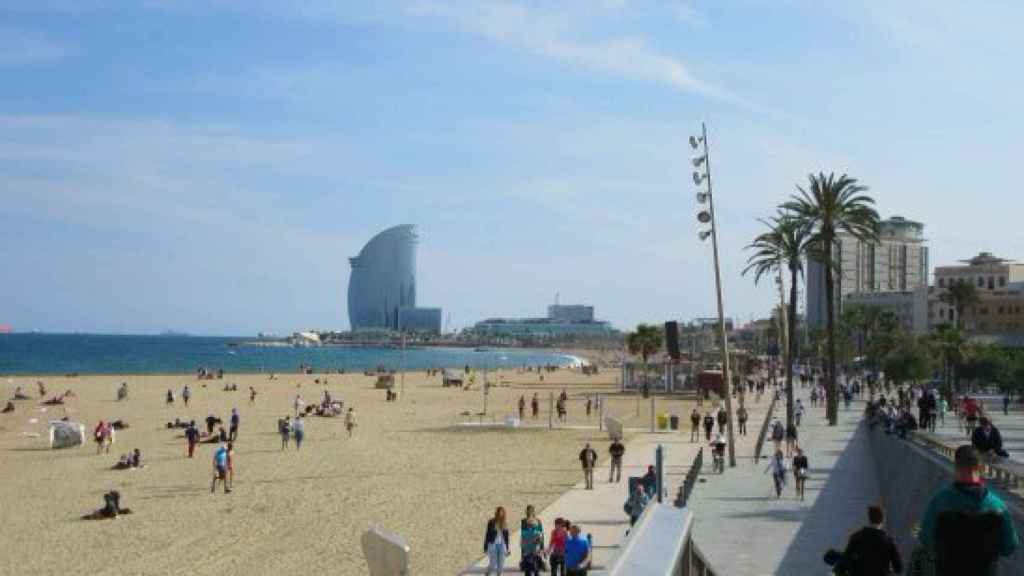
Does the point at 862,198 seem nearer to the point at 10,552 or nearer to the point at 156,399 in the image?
the point at 10,552

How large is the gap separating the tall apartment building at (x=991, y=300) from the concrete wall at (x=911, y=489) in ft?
260

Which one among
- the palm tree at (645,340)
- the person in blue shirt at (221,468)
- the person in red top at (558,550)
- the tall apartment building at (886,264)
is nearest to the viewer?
the person in red top at (558,550)

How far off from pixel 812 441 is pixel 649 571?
3033cm

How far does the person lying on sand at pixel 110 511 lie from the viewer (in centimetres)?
2066

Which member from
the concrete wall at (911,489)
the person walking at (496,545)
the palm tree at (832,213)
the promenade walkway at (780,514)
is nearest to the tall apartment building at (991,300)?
the palm tree at (832,213)

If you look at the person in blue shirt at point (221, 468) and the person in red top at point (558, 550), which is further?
the person in blue shirt at point (221, 468)

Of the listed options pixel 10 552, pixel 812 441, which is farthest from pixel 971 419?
→ pixel 10 552

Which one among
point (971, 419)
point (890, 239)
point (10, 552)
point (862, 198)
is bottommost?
point (10, 552)

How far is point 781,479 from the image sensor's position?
19234 mm

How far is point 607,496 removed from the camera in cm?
2167

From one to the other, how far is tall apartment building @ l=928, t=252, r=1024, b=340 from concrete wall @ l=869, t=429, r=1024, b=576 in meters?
79.1

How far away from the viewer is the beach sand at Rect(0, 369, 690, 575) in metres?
17.1

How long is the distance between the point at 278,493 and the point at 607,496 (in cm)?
729

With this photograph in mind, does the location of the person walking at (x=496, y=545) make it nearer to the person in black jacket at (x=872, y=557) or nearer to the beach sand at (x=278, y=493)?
the beach sand at (x=278, y=493)
